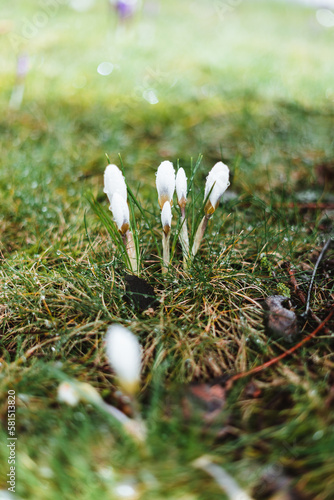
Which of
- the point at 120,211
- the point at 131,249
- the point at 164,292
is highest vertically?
the point at 120,211

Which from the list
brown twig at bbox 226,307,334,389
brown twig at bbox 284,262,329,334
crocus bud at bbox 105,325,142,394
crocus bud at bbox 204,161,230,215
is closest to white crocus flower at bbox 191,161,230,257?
crocus bud at bbox 204,161,230,215

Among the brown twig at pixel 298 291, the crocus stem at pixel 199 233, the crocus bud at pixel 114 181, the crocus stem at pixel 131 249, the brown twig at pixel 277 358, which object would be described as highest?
the crocus bud at pixel 114 181

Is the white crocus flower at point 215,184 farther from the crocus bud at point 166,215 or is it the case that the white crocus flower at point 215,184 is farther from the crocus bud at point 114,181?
the crocus bud at point 114,181

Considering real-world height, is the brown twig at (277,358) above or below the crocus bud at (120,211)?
below

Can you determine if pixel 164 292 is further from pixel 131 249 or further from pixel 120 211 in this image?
pixel 120 211

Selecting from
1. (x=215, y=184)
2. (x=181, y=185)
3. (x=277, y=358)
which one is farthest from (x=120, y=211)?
(x=277, y=358)

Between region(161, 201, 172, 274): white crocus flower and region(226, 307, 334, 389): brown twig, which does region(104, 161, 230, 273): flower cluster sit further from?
region(226, 307, 334, 389): brown twig

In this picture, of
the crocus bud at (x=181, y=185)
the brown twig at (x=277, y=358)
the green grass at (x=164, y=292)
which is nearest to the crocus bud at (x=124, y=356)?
the green grass at (x=164, y=292)
